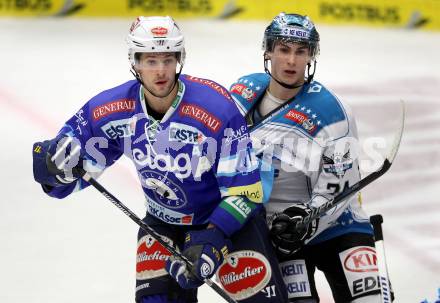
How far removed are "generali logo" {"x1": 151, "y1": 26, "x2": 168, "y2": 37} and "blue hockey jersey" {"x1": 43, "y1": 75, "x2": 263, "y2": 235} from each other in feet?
0.78

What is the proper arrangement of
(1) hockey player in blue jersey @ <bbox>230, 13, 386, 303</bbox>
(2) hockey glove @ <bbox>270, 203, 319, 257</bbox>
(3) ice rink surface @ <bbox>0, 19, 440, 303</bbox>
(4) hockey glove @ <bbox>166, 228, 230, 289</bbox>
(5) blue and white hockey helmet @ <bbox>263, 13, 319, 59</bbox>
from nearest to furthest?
(4) hockey glove @ <bbox>166, 228, 230, 289</bbox> < (2) hockey glove @ <bbox>270, 203, 319, 257</bbox> < (1) hockey player in blue jersey @ <bbox>230, 13, 386, 303</bbox> < (5) blue and white hockey helmet @ <bbox>263, 13, 319, 59</bbox> < (3) ice rink surface @ <bbox>0, 19, 440, 303</bbox>

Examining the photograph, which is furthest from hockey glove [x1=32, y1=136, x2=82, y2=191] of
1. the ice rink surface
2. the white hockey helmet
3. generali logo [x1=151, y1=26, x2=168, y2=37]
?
the ice rink surface

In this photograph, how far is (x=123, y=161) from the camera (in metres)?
7.75

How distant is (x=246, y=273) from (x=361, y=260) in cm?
62

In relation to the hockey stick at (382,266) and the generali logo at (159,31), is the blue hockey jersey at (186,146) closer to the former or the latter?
the generali logo at (159,31)

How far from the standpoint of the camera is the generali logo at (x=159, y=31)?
4598mm

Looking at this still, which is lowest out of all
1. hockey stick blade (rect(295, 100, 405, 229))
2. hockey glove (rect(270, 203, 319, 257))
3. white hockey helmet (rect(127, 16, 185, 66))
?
hockey glove (rect(270, 203, 319, 257))

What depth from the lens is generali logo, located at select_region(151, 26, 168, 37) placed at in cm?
460

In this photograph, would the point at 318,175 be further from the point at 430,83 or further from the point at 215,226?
the point at 430,83

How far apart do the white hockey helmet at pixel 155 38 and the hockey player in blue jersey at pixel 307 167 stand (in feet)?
2.17

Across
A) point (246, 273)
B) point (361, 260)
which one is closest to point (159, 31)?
point (246, 273)

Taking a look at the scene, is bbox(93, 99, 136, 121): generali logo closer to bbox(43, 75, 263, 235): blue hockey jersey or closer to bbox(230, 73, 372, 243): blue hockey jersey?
bbox(43, 75, 263, 235): blue hockey jersey

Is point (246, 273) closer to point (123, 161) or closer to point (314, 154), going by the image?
point (314, 154)

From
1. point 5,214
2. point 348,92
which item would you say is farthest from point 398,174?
point 5,214
